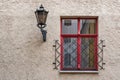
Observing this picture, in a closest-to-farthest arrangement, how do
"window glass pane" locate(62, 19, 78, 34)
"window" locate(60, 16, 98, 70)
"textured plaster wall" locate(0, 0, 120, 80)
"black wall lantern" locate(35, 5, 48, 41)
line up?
1. "black wall lantern" locate(35, 5, 48, 41)
2. "textured plaster wall" locate(0, 0, 120, 80)
3. "window" locate(60, 16, 98, 70)
4. "window glass pane" locate(62, 19, 78, 34)

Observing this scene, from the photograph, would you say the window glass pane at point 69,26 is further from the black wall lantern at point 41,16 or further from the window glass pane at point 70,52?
the black wall lantern at point 41,16

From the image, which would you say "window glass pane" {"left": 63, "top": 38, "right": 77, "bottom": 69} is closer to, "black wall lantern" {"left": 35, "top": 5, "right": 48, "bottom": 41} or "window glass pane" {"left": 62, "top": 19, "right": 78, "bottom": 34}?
"window glass pane" {"left": 62, "top": 19, "right": 78, "bottom": 34}

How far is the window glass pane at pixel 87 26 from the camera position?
33.8 feet

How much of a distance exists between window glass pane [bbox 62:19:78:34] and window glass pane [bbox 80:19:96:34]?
207mm

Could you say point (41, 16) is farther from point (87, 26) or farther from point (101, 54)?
point (101, 54)

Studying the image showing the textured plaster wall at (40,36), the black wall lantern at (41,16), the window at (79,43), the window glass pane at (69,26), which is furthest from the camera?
the window glass pane at (69,26)

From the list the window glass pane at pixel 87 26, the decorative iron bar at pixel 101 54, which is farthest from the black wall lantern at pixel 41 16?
the decorative iron bar at pixel 101 54

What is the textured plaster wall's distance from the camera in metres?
9.88

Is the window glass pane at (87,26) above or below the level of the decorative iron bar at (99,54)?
above

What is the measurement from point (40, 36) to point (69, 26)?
92cm

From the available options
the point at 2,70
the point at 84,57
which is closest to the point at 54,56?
the point at 84,57

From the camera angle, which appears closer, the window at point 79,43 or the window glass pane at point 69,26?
the window at point 79,43

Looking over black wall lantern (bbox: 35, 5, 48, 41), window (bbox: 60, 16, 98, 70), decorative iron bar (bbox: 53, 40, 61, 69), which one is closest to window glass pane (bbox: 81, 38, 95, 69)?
window (bbox: 60, 16, 98, 70)

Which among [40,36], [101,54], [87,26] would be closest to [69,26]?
[87,26]
